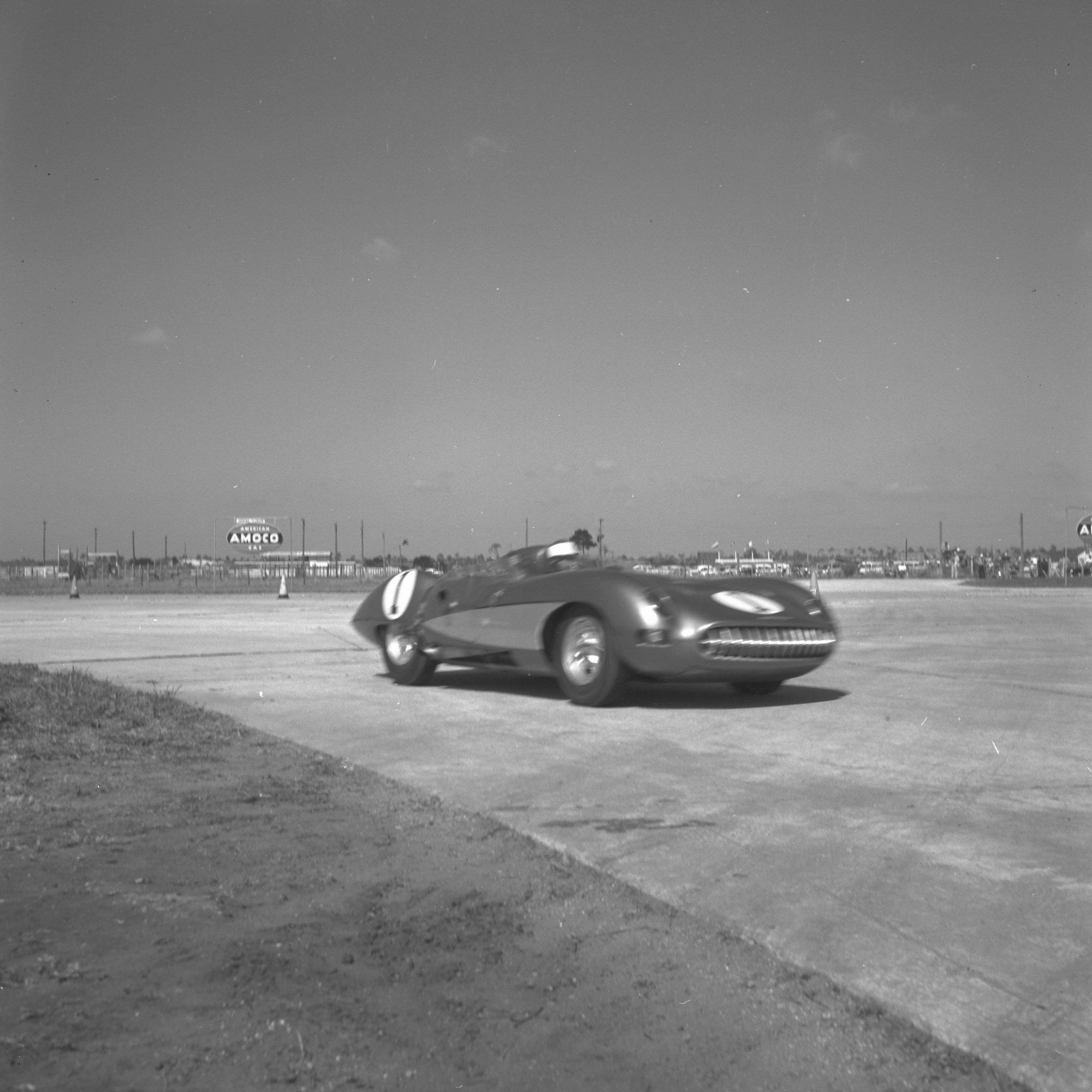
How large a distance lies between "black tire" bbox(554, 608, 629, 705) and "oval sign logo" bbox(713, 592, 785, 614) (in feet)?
2.59

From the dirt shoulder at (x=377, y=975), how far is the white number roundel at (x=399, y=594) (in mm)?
5287

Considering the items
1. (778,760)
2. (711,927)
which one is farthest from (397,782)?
(711,927)

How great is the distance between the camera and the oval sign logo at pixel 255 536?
68.7 metres

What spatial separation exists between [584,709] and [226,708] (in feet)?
7.77

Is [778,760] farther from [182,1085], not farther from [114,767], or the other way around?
[182,1085]

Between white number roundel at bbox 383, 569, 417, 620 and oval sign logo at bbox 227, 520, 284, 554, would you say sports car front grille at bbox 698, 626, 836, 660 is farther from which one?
oval sign logo at bbox 227, 520, 284, 554

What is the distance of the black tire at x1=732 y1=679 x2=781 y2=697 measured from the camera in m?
8.89

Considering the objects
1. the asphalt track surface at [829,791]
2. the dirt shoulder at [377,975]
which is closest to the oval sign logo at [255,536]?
the asphalt track surface at [829,791]

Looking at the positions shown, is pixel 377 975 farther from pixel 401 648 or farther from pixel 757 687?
pixel 401 648

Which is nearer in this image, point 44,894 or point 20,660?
point 44,894

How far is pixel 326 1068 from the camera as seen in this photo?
2268 millimetres

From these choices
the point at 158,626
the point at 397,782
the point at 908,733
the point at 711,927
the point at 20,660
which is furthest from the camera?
the point at 158,626

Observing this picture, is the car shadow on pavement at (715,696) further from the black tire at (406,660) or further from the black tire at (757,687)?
the black tire at (406,660)

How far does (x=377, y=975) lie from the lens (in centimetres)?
276
